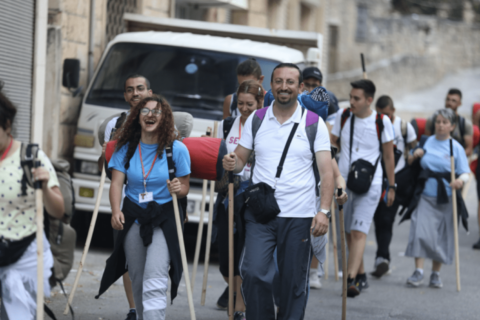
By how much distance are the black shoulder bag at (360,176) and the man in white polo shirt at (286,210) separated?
2.36 metres

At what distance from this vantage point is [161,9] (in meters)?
13.9

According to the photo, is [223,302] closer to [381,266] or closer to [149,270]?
[149,270]

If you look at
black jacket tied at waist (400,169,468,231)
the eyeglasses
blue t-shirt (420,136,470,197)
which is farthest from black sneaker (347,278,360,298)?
the eyeglasses

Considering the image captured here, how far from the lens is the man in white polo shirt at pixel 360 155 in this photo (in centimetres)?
770

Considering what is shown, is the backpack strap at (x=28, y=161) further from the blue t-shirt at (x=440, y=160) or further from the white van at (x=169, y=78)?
the blue t-shirt at (x=440, y=160)

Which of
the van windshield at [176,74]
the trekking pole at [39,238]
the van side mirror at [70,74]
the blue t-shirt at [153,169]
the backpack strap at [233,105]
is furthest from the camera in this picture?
the van side mirror at [70,74]

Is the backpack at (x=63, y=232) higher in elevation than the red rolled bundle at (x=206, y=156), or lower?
lower

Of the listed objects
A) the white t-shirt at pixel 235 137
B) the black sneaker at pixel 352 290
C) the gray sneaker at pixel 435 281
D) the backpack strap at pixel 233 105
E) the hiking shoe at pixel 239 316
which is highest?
the backpack strap at pixel 233 105

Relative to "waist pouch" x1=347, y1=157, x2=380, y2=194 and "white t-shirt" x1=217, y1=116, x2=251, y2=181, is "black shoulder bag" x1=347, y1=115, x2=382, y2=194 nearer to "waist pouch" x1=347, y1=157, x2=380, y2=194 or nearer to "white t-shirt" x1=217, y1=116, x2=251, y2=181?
"waist pouch" x1=347, y1=157, x2=380, y2=194

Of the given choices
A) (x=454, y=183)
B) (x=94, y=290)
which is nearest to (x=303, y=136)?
(x=94, y=290)

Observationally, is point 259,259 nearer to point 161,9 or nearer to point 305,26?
point 161,9

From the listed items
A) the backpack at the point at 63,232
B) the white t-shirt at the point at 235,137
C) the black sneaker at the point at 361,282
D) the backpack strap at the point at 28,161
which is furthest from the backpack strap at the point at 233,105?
the backpack strap at the point at 28,161

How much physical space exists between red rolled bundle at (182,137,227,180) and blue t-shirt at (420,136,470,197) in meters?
4.05

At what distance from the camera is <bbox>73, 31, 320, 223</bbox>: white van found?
8930mm
